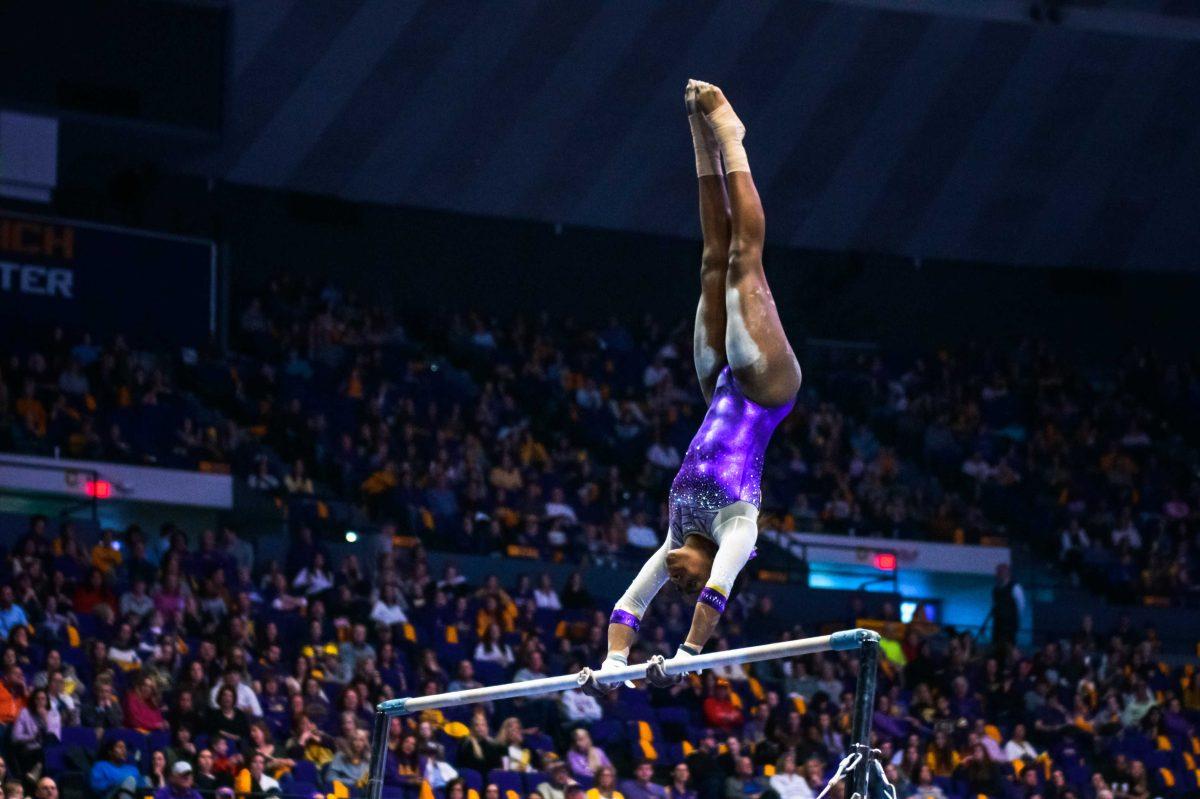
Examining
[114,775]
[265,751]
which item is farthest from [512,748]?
[114,775]

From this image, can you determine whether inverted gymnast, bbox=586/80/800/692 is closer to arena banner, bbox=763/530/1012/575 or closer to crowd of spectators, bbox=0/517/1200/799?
crowd of spectators, bbox=0/517/1200/799

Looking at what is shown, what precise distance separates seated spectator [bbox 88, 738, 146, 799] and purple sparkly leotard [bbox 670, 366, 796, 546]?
5.39 m

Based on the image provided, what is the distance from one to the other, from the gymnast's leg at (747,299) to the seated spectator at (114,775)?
6.03 m

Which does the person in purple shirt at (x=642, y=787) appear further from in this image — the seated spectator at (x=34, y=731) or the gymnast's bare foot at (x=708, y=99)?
the gymnast's bare foot at (x=708, y=99)

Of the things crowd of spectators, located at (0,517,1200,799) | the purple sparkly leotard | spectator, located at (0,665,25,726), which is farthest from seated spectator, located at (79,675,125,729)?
the purple sparkly leotard

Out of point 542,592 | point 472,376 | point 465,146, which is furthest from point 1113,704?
point 465,146

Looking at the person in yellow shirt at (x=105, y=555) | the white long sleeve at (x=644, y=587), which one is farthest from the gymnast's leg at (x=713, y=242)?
the person in yellow shirt at (x=105, y=555)

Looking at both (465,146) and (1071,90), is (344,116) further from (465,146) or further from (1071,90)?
(1071,90)

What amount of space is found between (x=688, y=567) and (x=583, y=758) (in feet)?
21.6

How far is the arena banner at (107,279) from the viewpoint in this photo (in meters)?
20.8

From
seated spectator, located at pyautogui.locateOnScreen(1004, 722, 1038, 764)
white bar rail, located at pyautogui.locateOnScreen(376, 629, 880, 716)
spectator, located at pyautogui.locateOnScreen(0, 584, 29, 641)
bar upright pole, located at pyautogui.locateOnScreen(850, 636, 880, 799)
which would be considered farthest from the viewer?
seated spectator, located at pyautogui.locateOnScreen(1004, 722, 1038, 764)

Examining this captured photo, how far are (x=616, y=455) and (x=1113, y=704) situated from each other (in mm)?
6929

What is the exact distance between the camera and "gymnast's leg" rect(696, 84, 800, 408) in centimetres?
822

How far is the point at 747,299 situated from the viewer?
8273 millimetres
